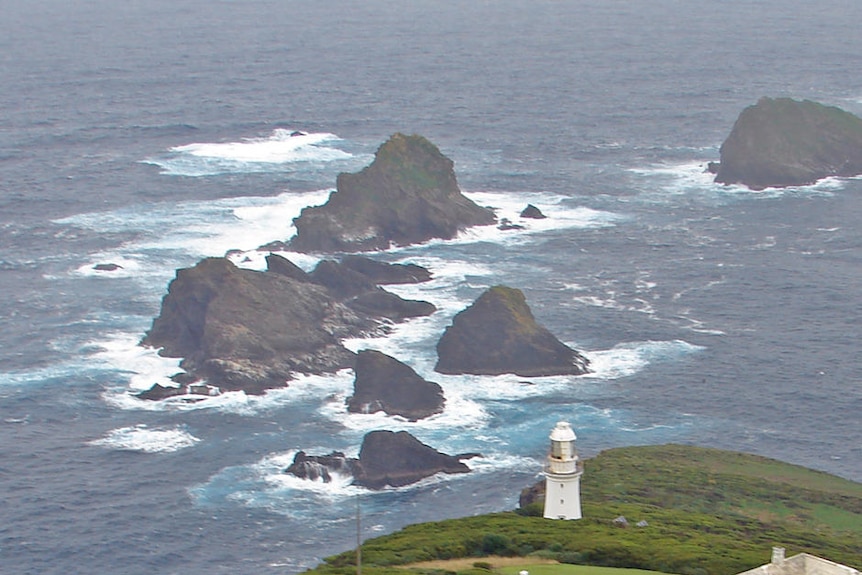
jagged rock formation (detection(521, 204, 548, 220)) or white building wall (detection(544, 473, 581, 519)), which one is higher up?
white building wall (detection(544, 473, 581, 519))

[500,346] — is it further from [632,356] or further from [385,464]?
[385,464]

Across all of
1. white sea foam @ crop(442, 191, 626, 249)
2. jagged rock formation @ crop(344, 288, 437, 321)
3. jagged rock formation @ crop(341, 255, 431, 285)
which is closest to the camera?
jagged rock formation @ crop(344, 288, 437, 321)

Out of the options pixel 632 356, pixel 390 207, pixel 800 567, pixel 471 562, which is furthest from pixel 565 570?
pixel 390 207

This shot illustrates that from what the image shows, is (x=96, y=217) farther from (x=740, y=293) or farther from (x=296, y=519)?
(x=296, y=519)

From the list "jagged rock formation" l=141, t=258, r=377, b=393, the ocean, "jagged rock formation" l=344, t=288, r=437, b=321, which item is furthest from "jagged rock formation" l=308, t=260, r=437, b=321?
"jagged rock formation" l=141, t=258, r=377, b=393

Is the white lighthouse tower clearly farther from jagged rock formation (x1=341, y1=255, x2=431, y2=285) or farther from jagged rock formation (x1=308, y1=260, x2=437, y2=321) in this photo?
jagged rock formation (x1=341, y1=255, x2=431, y2=285)

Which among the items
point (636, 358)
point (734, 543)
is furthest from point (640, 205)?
point (734, 543)
